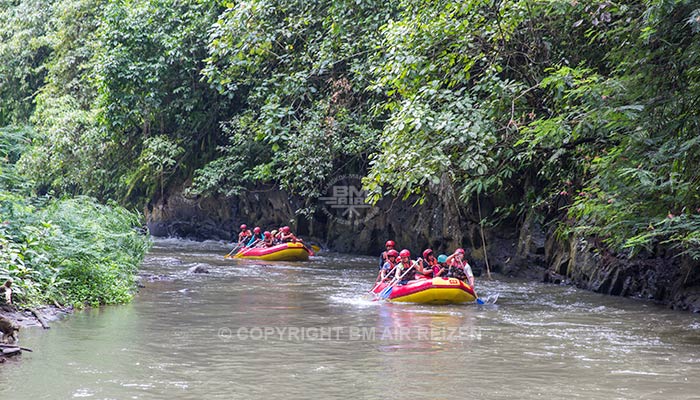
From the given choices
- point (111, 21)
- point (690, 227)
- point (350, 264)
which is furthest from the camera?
point (111, 21)

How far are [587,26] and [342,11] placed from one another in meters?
6.93

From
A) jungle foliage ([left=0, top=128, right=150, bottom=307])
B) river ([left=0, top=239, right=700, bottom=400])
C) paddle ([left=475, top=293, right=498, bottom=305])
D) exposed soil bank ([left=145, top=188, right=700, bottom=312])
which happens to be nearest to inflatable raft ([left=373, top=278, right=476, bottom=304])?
Result: paddle ([left=475, top=293, right=498, bottom=305])

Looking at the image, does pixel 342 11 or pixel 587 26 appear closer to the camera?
pixel 587 26

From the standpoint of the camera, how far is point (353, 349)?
9.45 metres

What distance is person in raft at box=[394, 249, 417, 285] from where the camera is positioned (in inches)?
589

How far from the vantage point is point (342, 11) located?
20.1 meters

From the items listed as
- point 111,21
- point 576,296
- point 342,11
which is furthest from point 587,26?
point 111,21

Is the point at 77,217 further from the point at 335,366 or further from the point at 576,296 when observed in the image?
the point at 576,296

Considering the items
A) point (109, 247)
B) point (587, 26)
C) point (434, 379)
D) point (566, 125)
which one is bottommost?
point (434, 379)

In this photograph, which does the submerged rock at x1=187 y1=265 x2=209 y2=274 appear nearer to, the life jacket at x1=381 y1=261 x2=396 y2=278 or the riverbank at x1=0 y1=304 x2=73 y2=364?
the life jacket at x1=381 y1=261 x2=396 y2=278

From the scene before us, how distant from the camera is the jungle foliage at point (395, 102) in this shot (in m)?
11.6

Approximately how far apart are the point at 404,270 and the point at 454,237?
5760 millimetres

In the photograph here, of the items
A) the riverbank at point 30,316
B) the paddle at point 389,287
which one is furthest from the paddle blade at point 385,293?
the riverbank at point 30,316

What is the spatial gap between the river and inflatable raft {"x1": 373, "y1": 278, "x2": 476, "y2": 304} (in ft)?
0.81
